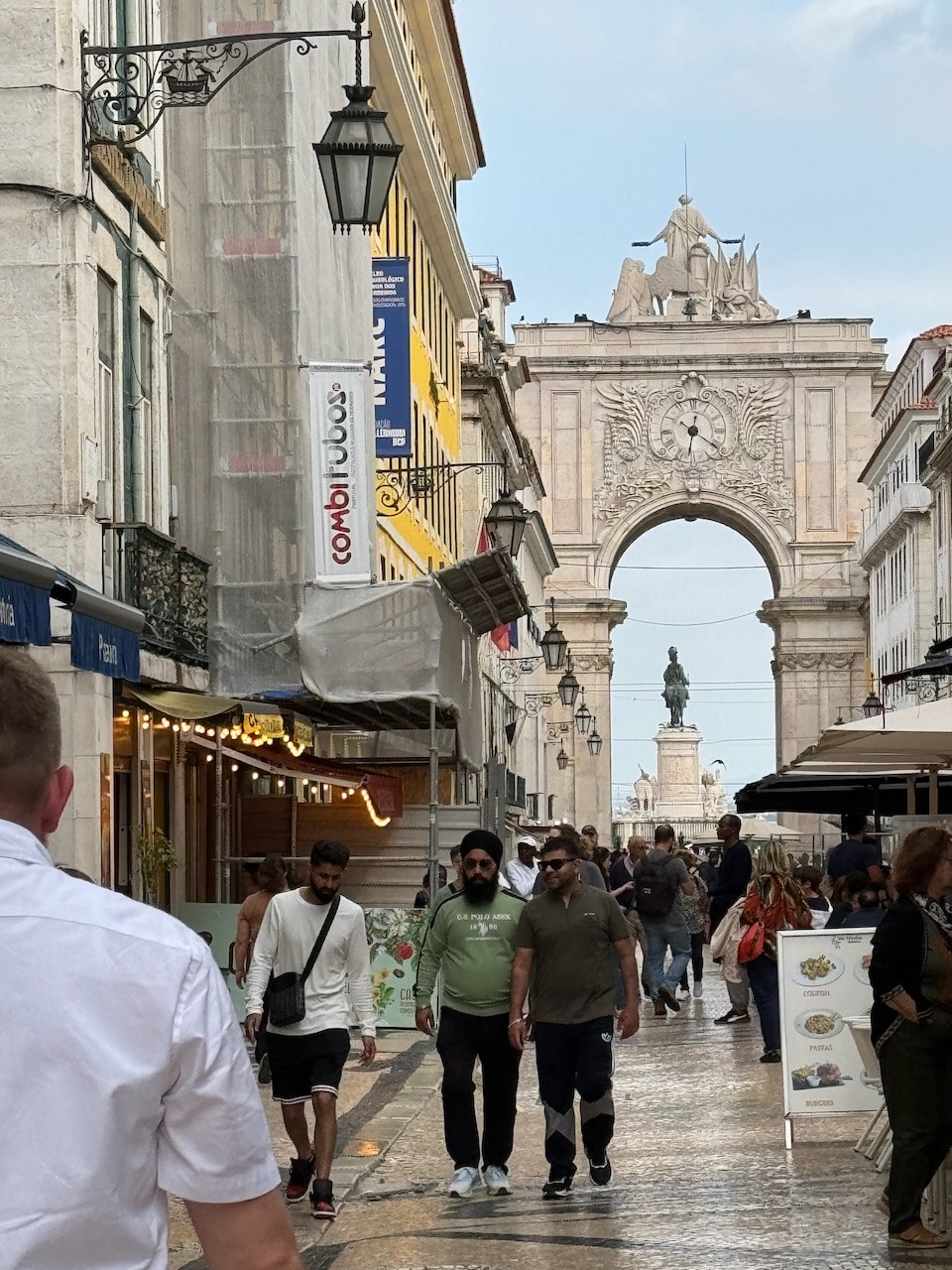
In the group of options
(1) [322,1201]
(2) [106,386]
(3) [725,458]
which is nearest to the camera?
(1) [322,1201]

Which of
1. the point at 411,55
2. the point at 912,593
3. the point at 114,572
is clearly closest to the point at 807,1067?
the point at 114,572

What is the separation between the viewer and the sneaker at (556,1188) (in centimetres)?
991

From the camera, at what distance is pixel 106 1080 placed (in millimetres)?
2453

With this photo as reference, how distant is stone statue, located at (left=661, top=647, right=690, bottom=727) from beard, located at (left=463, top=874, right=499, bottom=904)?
261 feet

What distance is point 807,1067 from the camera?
11586 mm

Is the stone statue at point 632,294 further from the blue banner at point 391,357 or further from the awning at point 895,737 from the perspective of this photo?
the awning at point 895,737

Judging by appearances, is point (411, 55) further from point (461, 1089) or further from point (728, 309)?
point (728, 309)

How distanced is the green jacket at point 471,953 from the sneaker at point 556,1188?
757 mm

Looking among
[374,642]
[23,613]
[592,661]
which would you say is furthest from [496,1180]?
[592,661]

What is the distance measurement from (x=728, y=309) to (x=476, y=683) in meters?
59.2

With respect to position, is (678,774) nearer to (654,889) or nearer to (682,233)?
(682,233)

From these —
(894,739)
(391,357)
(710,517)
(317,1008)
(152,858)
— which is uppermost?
(710,517)

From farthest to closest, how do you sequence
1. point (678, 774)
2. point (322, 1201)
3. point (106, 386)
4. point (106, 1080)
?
1. point (678, 774)
2. point (106, 386)
3. point (322, 1201)
4. point (106, 1080)

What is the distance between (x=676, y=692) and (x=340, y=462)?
7047 cm
